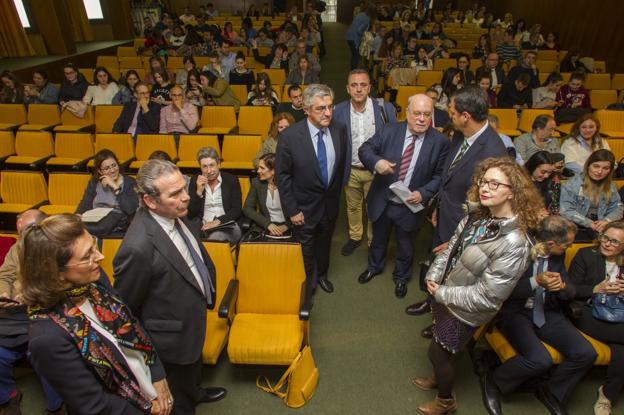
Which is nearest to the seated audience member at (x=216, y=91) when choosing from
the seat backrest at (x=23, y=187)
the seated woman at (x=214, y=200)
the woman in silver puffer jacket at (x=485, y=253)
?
the seat backrest at (x=23, y=187)

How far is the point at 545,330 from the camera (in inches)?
88.7

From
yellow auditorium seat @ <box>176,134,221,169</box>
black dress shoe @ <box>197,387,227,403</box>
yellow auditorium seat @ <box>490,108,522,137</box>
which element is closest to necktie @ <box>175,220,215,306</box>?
black dress shoe @ <box>197,387,227,403</box>

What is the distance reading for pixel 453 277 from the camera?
6.15 ft

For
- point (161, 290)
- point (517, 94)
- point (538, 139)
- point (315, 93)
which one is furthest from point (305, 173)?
point (517, 94)

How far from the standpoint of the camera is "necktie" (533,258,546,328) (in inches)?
88.3

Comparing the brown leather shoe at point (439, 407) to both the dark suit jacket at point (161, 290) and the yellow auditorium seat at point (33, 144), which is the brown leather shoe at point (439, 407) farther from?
the yellow auditorium seat at point (33, 144)

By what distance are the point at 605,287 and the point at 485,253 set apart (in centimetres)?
108

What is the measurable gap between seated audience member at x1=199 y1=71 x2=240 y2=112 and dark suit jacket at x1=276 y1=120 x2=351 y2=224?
3258 mm

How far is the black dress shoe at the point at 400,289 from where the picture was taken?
10.5ft

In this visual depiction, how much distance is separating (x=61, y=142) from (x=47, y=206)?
1285mm

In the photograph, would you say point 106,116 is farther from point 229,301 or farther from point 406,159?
point 406,159

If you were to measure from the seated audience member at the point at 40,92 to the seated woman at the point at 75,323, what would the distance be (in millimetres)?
6068

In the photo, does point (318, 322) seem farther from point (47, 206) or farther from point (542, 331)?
point (47, 206)

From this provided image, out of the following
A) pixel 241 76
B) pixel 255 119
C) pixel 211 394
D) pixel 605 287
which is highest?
pixel 241 76
